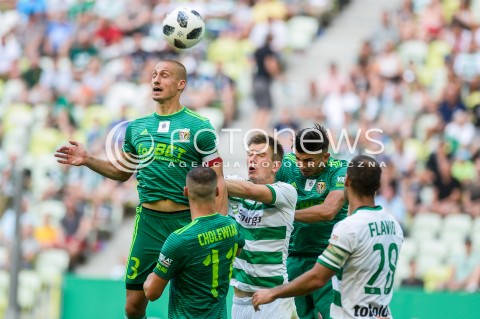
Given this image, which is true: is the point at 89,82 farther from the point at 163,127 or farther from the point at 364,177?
the point at 364,177

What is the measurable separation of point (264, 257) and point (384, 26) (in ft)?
39.3

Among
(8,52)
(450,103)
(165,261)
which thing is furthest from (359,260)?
(8,52)

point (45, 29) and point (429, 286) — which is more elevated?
point (45, 29)

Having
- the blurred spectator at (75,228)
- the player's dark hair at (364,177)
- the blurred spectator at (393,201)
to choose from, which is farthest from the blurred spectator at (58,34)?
the player's dark hair at (364,177)

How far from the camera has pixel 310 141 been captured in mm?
9180

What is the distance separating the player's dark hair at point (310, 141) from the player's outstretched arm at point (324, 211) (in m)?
0.47

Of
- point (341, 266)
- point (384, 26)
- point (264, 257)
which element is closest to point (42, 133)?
point (384, 26)

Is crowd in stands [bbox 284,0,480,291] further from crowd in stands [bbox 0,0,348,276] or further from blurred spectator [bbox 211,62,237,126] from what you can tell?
crowd in stands [bbox 0,0,348,276]

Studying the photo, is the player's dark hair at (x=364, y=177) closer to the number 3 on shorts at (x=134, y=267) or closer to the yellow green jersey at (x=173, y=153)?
the yellow green jersey at (x=173, y=153)

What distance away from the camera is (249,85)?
20047mm

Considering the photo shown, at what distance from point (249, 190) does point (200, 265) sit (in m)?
1.25

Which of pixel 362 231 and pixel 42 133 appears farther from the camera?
pixel 42 133

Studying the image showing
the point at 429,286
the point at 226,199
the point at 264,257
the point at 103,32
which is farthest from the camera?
the point at 103,32

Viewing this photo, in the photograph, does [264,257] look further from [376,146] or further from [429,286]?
[376,146]
